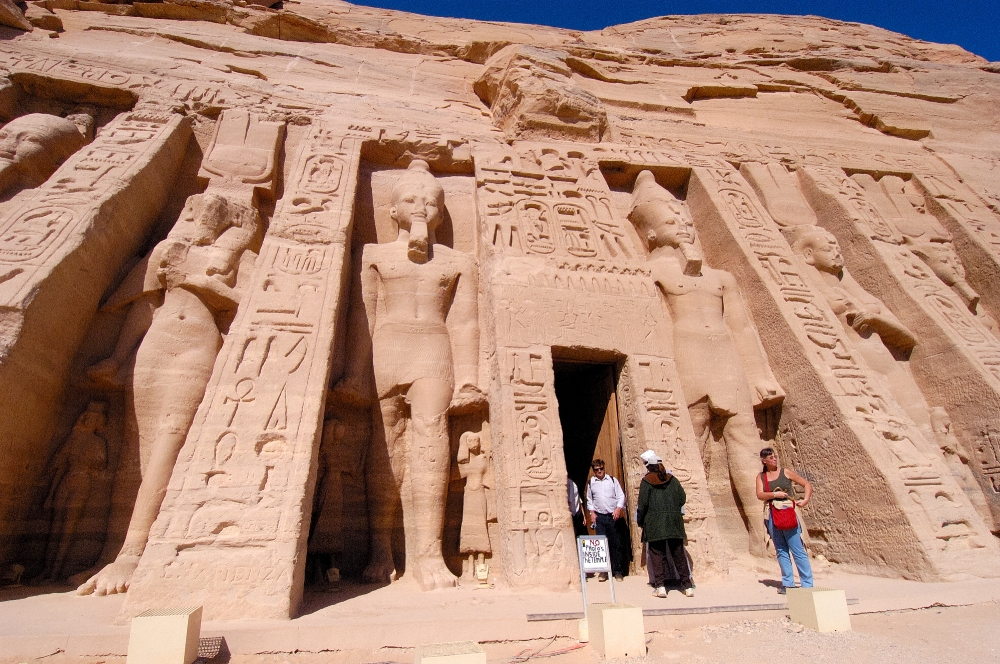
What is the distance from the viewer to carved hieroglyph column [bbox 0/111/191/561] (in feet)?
14.1

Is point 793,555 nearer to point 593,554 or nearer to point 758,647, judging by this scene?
A: point 758,647

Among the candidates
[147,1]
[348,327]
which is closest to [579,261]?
[348,327]

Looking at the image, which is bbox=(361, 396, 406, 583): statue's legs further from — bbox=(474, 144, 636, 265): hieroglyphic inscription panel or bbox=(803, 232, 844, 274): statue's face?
bbox=(803, 232, 844, 274): statue's face

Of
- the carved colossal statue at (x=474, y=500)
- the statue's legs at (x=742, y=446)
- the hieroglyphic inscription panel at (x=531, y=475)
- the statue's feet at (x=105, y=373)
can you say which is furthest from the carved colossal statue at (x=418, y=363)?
the statue's legs at (x=742, y=446)

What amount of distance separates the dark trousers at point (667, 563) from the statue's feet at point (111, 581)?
141 inches

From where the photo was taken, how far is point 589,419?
6449 mm

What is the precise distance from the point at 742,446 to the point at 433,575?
321cm

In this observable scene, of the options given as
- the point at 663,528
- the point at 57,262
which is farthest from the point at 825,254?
the point at 57,262

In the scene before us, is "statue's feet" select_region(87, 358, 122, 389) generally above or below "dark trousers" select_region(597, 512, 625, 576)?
above

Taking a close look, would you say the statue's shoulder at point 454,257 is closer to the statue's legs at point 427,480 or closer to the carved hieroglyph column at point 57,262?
the statue's legs at point 427,480

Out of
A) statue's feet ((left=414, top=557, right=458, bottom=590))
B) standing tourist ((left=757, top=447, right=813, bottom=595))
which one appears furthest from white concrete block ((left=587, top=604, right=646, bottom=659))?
statue's feet ((left=414, top=557, right=458, bottom=590))

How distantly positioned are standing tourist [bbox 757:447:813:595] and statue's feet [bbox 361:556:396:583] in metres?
2.94

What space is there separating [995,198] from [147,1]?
14.3 meters

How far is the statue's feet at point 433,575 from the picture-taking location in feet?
14.5
